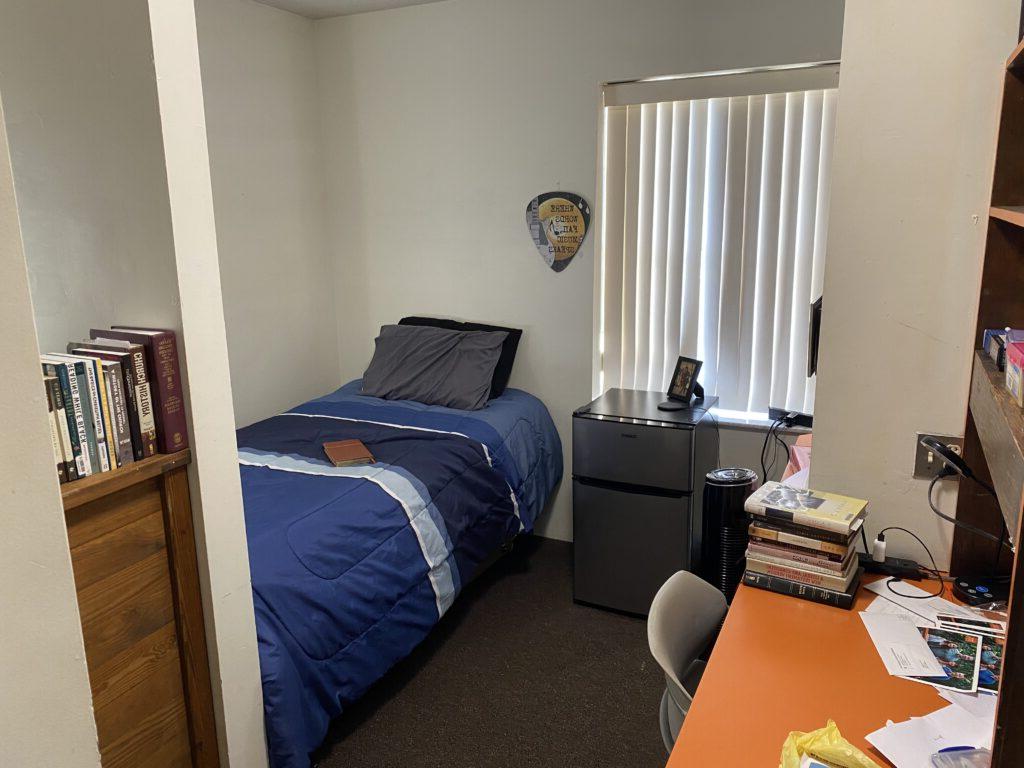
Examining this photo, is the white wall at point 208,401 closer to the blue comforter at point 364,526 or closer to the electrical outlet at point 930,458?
the blue comforter at point 364,526

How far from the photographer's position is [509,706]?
238 centimetres

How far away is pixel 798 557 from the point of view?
1.60 m

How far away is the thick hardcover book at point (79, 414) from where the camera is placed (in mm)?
1383

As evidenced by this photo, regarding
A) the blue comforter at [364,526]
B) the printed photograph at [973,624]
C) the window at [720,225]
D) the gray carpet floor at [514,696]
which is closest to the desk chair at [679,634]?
the printed photograph at [973,624]

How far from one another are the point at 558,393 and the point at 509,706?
60.1 inches

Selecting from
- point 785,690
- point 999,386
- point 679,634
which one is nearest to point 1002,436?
point 999,386

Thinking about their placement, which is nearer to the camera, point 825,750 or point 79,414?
point 825,750

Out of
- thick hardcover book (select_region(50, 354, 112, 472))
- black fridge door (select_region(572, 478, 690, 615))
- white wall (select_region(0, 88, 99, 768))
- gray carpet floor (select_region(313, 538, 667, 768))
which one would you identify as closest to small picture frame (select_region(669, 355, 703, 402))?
black fridge door (select_region(572, 478, 690, 615))

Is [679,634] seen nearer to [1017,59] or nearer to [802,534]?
[802,534]

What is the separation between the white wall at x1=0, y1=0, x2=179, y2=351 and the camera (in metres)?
1.46

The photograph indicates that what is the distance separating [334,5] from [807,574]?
320 centimetres

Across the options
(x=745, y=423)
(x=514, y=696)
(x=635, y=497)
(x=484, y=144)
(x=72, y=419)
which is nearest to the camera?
(x=72, y=419)

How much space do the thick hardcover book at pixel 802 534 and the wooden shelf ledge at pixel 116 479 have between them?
1.29m

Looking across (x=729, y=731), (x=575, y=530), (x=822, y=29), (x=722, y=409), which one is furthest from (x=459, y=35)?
(x=729, y=731)
